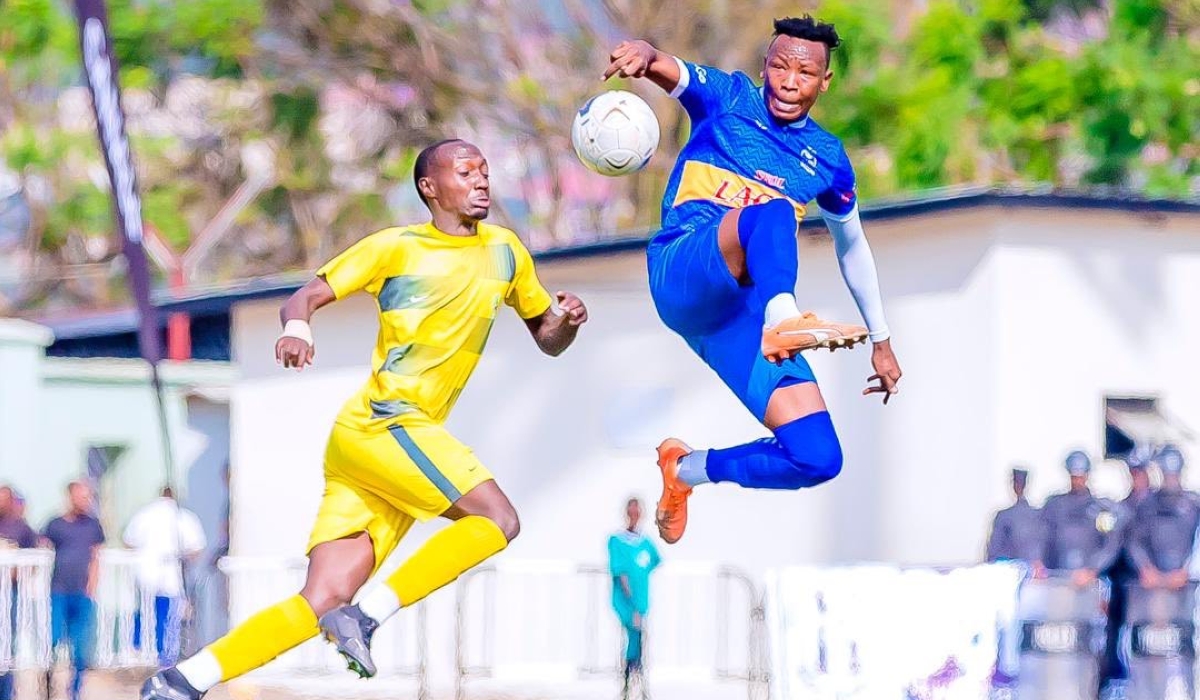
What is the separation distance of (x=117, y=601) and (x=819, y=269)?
21.5ft

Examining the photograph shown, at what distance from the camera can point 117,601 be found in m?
18.8

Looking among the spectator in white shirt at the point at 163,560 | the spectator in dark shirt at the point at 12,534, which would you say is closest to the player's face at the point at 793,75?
the spectator in dark shirt at the point at 12,534

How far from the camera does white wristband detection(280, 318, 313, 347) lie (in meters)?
7.60

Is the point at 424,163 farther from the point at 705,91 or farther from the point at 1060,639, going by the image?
the point at 1060,639

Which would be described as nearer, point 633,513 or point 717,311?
point 717,311

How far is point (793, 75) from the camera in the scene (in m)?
8.02

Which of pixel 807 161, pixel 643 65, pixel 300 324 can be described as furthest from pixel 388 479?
pixel 807 161

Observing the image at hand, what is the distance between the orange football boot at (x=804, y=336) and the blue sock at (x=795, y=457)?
1.76 ft

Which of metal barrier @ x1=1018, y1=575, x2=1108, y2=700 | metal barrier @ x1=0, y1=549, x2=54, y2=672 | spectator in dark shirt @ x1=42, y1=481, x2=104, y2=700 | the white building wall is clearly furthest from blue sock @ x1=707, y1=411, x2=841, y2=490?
metal barrier @ x1=0, y1=549, x2=54, y2=672

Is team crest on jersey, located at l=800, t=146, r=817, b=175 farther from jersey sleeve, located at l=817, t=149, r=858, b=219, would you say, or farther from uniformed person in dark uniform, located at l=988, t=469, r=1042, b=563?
uniformed person in dark uniform, located at l=988, t=469, r=1042, b=563

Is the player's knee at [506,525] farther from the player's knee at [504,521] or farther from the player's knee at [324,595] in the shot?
the player's knee at [324,595]

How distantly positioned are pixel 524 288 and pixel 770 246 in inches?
50.1

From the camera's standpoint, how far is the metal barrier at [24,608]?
1661 cm

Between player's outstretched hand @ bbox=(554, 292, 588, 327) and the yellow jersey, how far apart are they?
26 centimetres
